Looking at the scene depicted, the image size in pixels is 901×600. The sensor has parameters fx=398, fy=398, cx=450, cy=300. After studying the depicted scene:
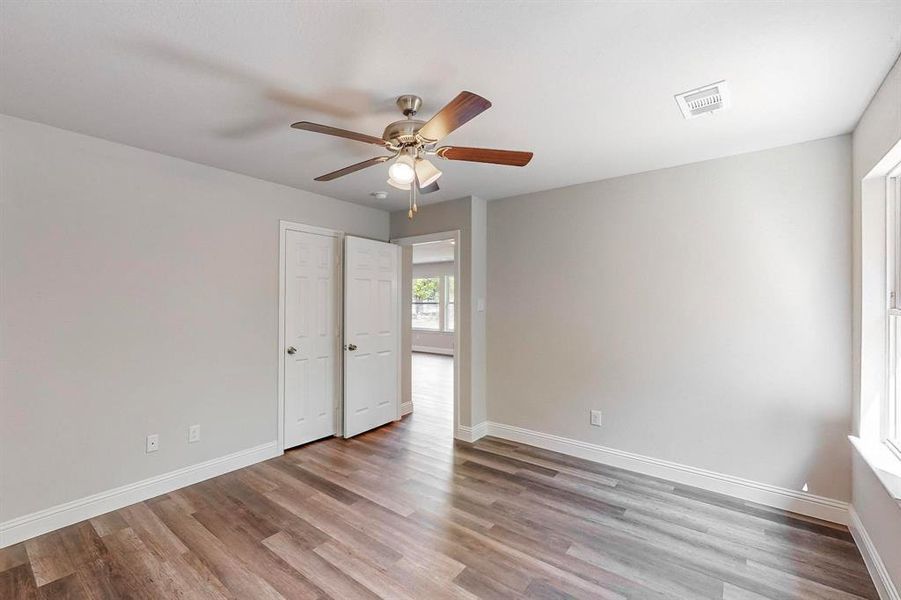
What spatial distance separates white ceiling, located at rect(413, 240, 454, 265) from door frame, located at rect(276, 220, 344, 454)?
140 inches

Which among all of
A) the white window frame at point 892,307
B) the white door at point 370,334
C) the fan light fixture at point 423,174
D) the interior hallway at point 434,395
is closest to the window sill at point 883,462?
the white window frame at point 892,307

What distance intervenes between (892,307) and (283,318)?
165 inches

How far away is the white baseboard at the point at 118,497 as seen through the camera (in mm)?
2297

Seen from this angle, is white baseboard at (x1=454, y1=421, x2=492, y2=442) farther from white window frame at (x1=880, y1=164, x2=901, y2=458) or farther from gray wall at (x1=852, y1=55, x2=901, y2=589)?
white window frame at (x1=880, y1=164, x2=901, y2=458)

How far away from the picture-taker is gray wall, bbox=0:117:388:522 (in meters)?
2.33

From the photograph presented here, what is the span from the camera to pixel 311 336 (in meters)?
3.88

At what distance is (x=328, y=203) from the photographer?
→ 403cm

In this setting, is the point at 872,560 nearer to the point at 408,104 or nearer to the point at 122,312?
the point at 408,104

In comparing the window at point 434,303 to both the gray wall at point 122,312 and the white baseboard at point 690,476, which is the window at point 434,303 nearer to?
the white baseboard at point 690,476

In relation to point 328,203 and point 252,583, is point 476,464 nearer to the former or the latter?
point 252,583

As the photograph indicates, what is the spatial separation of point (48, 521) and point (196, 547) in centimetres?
99

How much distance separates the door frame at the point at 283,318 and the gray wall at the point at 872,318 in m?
3.82

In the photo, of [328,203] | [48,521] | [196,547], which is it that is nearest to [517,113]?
[328,203]

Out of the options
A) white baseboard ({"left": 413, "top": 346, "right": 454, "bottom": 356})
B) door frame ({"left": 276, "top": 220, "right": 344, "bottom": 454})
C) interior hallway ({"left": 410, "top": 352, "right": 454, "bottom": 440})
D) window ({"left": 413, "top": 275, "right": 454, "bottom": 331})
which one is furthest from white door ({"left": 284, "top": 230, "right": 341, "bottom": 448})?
window ({"left": 413, "top": 275, "right": 454, "bottom": 331})
